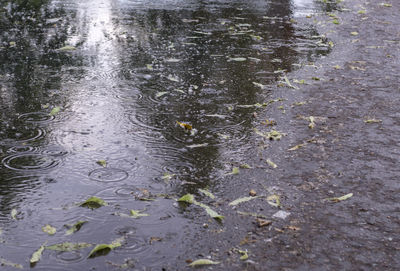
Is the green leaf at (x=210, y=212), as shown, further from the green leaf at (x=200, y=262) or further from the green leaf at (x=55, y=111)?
the green leaf at (x=55, y=111)

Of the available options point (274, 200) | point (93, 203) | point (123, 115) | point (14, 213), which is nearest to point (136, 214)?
point (93, 203)

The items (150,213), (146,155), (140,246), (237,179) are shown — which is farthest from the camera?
(146,155)

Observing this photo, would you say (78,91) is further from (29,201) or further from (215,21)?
(215,21)

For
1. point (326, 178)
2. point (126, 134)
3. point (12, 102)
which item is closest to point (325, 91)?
point (326, 178)

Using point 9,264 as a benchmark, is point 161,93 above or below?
above

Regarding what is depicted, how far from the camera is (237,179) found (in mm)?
3176

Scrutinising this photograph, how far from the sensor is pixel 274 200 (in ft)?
9.59

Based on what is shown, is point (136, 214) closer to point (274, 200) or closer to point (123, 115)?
point (274, 200)

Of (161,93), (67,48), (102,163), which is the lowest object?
(102,163)

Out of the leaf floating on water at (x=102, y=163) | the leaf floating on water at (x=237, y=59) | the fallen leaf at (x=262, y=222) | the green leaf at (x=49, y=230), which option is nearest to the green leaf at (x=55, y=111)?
the leaf floating on water at (x=102, y=163)

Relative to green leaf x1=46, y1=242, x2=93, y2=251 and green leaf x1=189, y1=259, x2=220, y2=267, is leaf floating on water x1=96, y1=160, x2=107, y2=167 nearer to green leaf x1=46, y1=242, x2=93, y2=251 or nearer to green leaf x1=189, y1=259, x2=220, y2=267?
green leaf x1=46, y1=242, x2=93, y2=251

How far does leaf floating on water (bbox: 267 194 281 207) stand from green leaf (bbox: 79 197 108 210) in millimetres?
1013

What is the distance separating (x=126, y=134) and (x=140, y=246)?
5.01ft

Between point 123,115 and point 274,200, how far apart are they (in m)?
1.84
